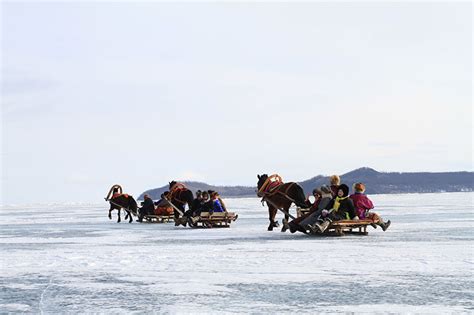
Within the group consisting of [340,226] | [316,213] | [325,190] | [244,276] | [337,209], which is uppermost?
[325,190]

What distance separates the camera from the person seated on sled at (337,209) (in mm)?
17594

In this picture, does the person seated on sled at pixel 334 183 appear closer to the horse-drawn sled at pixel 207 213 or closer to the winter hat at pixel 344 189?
the winter hat at pixel 344 189

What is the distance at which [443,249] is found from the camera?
14109mm

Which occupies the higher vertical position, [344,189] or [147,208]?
[344,189]

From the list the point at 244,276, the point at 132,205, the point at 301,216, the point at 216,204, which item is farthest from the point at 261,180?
the point at 244,276

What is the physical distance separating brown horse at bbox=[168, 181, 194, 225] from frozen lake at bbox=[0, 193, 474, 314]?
8.24 metres

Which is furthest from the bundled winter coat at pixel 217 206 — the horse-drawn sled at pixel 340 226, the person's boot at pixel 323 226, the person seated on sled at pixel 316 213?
the person's boot at pixel 323 226

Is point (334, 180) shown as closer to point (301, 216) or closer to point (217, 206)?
point (301, 216)

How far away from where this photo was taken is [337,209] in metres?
17.7

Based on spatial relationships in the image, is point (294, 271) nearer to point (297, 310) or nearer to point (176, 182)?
point (297, 310)

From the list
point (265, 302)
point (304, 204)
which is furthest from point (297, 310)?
point (304, 204)

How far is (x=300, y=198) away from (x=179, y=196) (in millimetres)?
6815

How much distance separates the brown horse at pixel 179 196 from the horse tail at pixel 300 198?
5665 millimetres

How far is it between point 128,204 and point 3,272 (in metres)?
18.8
